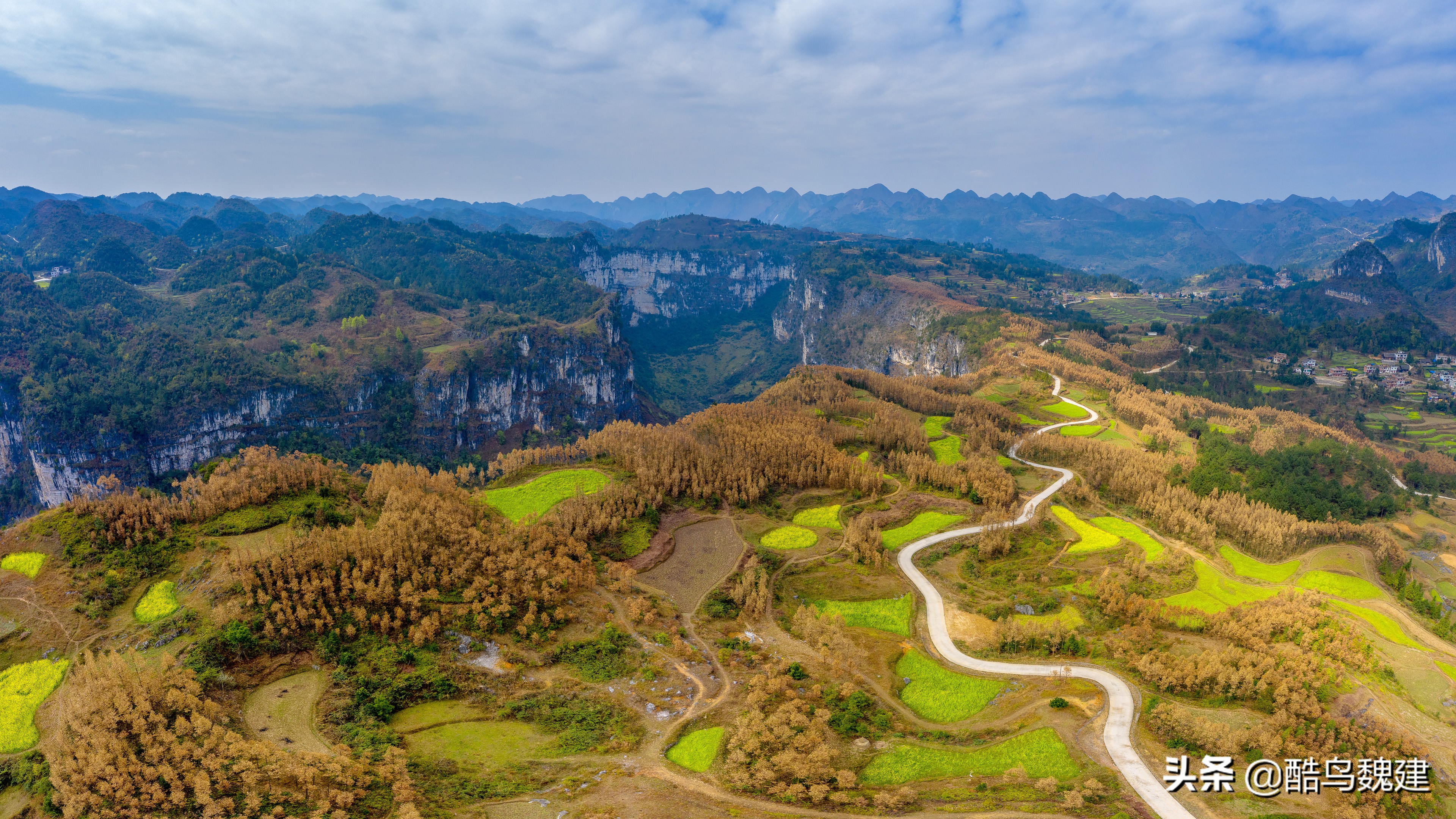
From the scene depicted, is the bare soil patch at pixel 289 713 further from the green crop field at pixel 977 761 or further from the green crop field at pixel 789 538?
the green crop field at pixel 789 538

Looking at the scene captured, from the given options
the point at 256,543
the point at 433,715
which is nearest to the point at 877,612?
the point at 433,715

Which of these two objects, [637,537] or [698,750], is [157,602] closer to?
[698,750]

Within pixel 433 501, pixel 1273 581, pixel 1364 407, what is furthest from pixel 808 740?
pixel 1364 407

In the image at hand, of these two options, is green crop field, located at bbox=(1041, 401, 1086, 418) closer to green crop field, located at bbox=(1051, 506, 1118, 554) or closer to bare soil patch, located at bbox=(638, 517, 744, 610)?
green crop field, located at bbox=(1051, 506, 1118, 554)

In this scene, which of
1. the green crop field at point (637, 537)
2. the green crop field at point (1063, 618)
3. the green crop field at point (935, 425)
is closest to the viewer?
the green crop field at point (1063, 618)

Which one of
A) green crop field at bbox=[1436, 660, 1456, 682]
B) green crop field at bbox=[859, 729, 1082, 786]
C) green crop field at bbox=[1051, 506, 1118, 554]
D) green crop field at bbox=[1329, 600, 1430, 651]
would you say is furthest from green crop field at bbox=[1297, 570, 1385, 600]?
green crop field at bbox=[859, 729, 1082, 786]

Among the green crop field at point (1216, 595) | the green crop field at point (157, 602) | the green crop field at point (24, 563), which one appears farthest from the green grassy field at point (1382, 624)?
the green crop field at point (24, 563)
